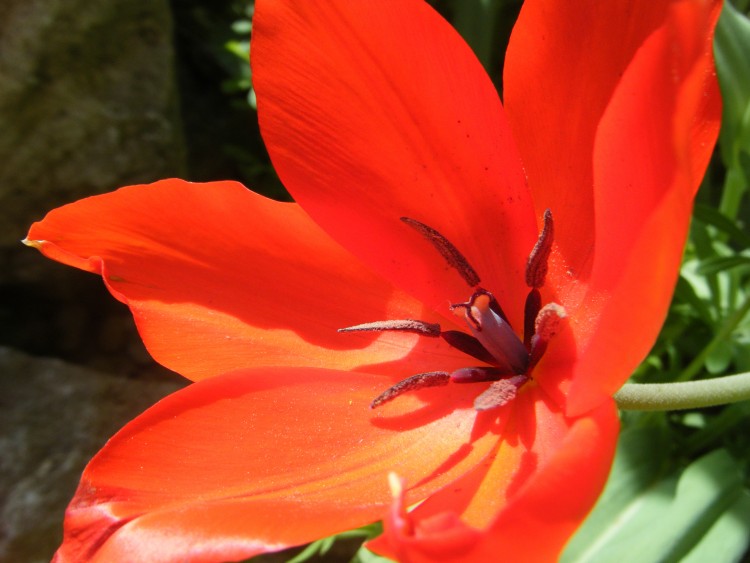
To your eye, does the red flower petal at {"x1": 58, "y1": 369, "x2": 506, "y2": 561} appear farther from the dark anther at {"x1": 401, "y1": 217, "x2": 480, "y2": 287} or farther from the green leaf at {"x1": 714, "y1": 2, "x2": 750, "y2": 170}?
the green leaf at {"x1": 714, "y1": 2, "x2": 750, "y2": 170}

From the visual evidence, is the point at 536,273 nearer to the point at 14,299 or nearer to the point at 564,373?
the point at 564,373

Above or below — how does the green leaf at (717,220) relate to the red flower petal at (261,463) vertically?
above

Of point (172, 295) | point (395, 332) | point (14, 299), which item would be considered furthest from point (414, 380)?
point (14, 299)

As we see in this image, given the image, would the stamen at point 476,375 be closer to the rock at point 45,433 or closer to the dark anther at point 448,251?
the dark anther at point 448,251

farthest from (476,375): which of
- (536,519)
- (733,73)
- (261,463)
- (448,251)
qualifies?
(733,73)

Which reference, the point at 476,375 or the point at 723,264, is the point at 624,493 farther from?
the point at 476,375

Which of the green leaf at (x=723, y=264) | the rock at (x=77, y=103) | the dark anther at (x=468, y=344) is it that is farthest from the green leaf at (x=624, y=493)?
the rock at (x=77, y=103)

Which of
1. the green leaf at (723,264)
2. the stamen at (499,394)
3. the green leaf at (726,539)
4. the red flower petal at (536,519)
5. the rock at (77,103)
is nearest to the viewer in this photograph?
the red flower petal at (536,519)
